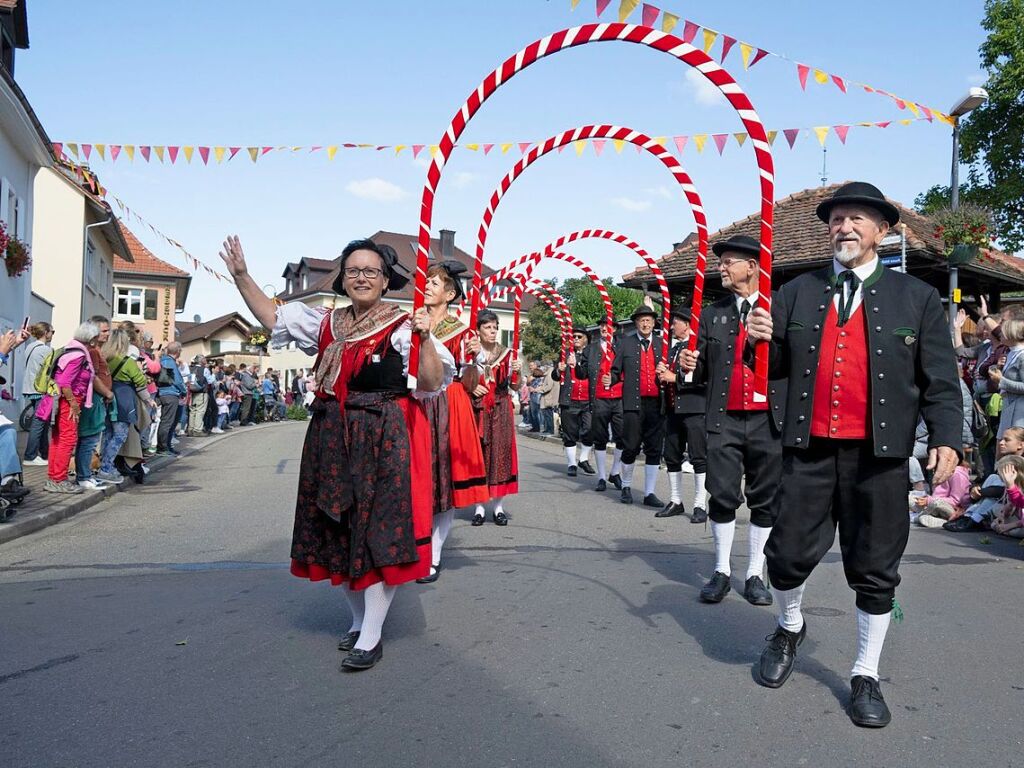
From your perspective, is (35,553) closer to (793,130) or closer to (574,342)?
(574,342)

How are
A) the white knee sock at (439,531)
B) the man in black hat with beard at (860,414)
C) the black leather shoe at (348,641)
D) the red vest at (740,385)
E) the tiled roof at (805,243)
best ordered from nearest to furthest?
1. the man in black hat with beard at (860,414)
2. the black leather shoe at (348,641)
3. the red vest at (740,385)
4. the white knee sock at (439,531)
5. the tiled roof at (805,243)

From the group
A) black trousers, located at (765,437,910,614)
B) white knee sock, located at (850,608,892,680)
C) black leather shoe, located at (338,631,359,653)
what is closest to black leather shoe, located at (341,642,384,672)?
black leather shoe, located at (338,631,359,653)

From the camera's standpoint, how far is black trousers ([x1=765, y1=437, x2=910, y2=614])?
3.72 meters

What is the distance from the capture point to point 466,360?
22.1ft

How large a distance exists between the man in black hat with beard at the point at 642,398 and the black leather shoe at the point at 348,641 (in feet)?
20.3

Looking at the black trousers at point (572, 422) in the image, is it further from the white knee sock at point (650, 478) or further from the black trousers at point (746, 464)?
the black trousers at point (746, 464)

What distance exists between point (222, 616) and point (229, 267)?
6.17 ft

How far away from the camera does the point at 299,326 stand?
14.9 ft

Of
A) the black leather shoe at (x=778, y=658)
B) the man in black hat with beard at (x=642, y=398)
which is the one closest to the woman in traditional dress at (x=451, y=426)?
the black leather shoe at (x=778, y=658)

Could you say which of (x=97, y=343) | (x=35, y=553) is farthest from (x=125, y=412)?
(x=35, y=553)

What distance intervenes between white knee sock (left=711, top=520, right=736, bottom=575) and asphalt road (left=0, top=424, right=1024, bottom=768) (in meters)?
0.20

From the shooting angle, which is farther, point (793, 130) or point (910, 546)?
point (793, 130)

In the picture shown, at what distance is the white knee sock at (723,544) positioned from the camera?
18.7 feet

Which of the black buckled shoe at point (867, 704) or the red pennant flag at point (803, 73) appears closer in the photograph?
the black buckled shoe at point (867, 704)
